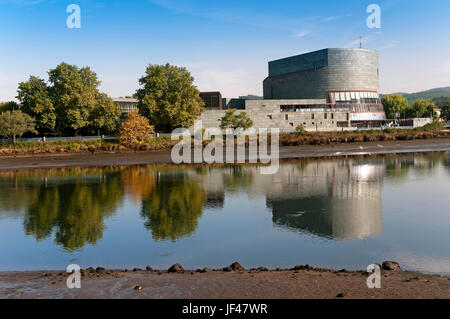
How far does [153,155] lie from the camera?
65875mm

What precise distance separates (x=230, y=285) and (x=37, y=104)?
69.1 meters

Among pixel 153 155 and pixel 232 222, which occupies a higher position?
pixel 153 155

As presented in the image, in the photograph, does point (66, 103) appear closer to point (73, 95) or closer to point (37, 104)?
point (73, 95)

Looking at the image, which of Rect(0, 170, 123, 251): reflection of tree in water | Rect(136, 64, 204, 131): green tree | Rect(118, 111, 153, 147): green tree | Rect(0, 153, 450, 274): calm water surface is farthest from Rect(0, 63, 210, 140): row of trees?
Rect(0, 153, 450, 274): calm water surface

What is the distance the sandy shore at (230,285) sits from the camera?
34.6ft

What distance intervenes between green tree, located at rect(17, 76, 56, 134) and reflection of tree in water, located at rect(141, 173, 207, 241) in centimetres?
4315

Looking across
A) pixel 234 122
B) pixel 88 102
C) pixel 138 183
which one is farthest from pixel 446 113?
pixel 138 183

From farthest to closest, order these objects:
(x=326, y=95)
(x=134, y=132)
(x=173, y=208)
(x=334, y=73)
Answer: (x=326, y=95) → (x=334, y=73) → (x=134, y=132) → (x=173, y=208)

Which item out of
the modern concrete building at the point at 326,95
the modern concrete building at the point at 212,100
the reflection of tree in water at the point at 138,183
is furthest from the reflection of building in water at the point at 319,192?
the modern concrete building at the point at 326,95

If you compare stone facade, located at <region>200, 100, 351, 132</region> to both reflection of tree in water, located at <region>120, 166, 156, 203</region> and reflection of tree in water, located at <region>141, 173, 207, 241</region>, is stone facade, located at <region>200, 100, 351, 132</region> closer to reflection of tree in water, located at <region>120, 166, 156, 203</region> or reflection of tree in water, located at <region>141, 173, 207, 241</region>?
reflection of tree in water, located at <region>120, 166, 156, 203</region>

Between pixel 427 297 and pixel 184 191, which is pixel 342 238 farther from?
pixel 184 191

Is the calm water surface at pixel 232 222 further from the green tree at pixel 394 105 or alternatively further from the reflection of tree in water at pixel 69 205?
the green tree at pixel 394 105

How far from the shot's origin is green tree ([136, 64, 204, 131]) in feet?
244

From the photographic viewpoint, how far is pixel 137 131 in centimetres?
7038
